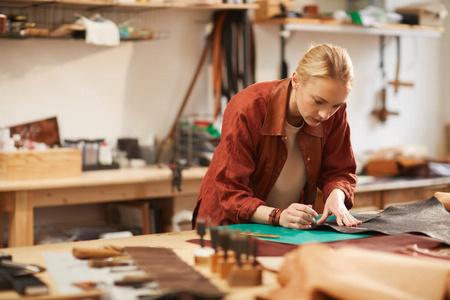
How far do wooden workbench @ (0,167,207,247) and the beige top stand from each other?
131cm

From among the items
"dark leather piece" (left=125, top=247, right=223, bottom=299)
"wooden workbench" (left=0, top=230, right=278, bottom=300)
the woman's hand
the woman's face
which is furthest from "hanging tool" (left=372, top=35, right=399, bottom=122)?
"dark leather piece" (left=125, top=247, right=223, bottom=299)

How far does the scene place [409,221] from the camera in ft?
6.78

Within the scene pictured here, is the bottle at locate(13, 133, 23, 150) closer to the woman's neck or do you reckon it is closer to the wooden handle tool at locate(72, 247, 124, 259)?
the woman's neck

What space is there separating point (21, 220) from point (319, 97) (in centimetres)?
196

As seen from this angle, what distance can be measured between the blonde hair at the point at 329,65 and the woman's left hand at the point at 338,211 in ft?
1.41

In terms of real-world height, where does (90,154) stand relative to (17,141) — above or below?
below

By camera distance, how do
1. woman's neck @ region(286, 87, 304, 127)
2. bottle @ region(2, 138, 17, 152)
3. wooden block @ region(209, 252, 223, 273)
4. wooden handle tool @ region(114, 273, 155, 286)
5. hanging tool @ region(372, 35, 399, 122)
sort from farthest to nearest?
1. hanging tool @ region(372, 35, 399, 122)
2. bottle @ region(2, 138, 17, 152)
3. woman's neck @ region(286, 87, 304, 127)
4. wooden block @ region(209, 252, 223, 273)
5. wooden handle tool @ region(114, 273, 155, 286)

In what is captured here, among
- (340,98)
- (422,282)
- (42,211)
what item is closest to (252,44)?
(42,211)

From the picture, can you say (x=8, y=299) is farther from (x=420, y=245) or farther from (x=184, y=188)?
(x=184, y=188)

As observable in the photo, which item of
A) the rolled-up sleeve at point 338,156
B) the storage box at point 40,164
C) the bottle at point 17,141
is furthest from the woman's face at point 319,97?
the bottle at point 17,141

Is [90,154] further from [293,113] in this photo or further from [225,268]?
[225,268]

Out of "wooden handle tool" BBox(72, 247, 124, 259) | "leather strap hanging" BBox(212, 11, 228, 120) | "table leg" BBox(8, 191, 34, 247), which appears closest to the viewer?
"wooden handle tool" BBox(72, 247, 124, 259)

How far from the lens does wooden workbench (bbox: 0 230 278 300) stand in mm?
1354

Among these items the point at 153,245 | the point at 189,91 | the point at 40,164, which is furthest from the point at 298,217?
the point at 189,91
